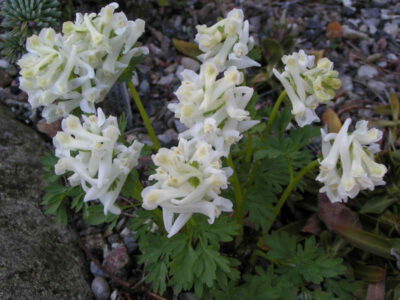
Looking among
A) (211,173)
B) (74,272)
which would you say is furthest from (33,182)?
(211,173)

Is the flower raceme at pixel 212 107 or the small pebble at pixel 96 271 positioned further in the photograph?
the small pebble at pixel 96 271

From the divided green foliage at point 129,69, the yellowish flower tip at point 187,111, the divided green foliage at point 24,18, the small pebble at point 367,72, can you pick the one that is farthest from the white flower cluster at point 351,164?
the divided green foliage at point 24,18

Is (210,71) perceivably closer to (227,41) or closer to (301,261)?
(227,41)

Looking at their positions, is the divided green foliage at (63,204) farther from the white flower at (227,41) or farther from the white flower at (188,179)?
the white flower at (227,41)

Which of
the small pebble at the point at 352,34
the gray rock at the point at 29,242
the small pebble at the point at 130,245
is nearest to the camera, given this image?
the gray rock at the point at 29,242

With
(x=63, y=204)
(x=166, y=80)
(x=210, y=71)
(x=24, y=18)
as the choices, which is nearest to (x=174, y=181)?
(x=210, y=71)

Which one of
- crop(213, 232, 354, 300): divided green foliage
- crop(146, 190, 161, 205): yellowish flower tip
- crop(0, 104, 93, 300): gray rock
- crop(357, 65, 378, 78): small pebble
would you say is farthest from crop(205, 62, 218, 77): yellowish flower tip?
crop(357, 65, 378, 78): small pebble

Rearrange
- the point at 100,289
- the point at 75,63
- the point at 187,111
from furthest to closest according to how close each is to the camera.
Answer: the point at 100,289 < the point at 75,63 < the point at 187,111

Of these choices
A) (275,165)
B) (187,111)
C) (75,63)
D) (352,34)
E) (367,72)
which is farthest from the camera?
(352,34)
